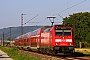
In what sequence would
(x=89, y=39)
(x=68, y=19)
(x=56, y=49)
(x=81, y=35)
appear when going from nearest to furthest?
(x=56, y=49), (x=89, y=39), (x=81, y=35), (x=68, y=19)

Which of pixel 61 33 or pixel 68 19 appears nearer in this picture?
pixel 61 33

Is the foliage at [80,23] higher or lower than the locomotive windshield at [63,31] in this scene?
higher

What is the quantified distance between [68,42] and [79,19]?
241 feet

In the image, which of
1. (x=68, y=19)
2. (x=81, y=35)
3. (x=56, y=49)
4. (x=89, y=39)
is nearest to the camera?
(x=56, y=49)

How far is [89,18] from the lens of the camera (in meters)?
104

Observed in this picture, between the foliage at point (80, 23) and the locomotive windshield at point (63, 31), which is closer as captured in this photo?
the locomotive windshield at point (63, 31)

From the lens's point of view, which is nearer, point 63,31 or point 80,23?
point 63,31

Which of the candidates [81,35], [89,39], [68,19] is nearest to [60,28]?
[89,39]

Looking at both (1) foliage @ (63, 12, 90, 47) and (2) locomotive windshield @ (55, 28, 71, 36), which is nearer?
(2) locomotive windshield @ (55, 28, 71, 36)

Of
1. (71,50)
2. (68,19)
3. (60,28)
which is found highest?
(68,19)

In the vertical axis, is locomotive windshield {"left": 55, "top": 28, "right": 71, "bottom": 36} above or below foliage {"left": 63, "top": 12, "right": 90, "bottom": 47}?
below

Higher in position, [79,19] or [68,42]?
[79,19]

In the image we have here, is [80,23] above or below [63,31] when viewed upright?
above

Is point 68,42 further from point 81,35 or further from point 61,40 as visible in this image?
point 81,35
